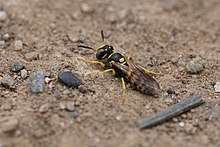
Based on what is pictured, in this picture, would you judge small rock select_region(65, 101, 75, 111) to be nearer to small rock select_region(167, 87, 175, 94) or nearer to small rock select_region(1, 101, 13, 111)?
small rock select_region(1, 101, 13, 111)

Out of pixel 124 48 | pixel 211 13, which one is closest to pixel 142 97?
pixel 124 48

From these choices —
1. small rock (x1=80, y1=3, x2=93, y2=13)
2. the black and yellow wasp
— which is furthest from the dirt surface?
the black and yellow wasp

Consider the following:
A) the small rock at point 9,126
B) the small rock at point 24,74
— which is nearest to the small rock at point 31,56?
the small rock at point 24,74

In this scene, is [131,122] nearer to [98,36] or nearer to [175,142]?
[175,142]

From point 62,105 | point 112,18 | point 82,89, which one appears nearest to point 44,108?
point 62,105

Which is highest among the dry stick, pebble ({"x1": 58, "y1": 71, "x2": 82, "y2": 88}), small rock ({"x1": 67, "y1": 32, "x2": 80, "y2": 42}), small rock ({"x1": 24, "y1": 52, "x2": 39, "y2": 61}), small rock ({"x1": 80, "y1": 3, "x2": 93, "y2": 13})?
small rock ({"x1": 80, "y1": 3, "x2": 93, "y2": 13})

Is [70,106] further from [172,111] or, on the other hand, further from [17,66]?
[172,111]

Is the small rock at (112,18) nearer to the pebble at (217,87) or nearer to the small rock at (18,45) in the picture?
the small rock at (18,45)
